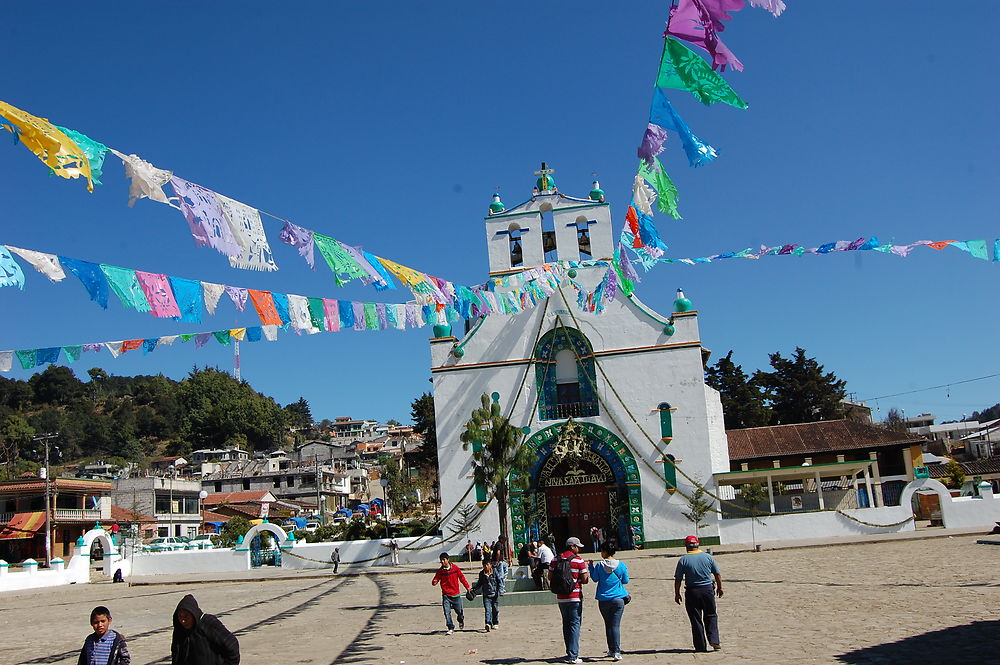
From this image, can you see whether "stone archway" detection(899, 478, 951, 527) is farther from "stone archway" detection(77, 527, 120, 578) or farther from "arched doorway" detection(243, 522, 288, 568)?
"stone archway" detection(77, 527, 120, 578)

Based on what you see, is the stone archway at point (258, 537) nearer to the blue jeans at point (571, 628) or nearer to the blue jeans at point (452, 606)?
the blue jeans at point (452, 606)

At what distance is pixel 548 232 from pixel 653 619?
64.7ft

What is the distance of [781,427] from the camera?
37.1 m

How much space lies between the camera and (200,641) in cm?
621

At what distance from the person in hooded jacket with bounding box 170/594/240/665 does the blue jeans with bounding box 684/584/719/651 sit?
5.10m

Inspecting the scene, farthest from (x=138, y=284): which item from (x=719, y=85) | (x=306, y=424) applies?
(x=306, y=424)

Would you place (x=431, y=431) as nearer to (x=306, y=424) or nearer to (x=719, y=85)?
(x=719, y=85)

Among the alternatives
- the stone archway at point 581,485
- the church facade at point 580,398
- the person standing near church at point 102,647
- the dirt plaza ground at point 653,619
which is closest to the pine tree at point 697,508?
the church facade at point 580,398

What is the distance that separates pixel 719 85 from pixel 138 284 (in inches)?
277

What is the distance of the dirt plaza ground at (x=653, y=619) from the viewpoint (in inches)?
367

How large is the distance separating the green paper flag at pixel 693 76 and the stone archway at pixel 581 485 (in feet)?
64.9

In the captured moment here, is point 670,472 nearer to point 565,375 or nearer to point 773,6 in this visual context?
point 565,375

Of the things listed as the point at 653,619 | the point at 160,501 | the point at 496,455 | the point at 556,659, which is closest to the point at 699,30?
the point at 556,659

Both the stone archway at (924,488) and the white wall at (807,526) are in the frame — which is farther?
the stone archway at (924,488)
